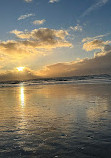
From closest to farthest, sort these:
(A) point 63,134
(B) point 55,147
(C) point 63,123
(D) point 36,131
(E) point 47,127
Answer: (B) point 55,147 < (A) point 63,134 < (D) point 36,131 < (E) point 47,127 < (C) point 63,123

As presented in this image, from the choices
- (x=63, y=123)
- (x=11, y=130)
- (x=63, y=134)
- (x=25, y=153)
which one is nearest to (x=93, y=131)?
(x=63, y=134)

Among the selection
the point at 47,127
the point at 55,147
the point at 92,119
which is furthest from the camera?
the point at 92,119

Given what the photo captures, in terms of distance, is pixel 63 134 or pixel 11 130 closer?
pixel 63 134

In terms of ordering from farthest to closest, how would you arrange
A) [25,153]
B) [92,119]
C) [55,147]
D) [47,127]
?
[92,119], [47,127], [55,147], [25,153]

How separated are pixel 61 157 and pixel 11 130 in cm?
386

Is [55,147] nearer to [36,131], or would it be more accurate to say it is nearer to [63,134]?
[63,134]

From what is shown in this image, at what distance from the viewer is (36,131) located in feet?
26.8

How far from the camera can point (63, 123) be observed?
9391 millimetres

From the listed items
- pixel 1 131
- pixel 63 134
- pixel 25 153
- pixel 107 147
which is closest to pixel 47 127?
pixel 63 134

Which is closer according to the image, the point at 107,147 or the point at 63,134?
the point at 107,147

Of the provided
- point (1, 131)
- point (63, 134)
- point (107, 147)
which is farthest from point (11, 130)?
point (107, 147)

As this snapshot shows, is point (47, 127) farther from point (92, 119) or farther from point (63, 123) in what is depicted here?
point (92, 119)

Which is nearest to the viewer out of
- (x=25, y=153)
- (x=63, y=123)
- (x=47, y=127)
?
(x=25, y=153)

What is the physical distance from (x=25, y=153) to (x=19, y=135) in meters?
1.92
